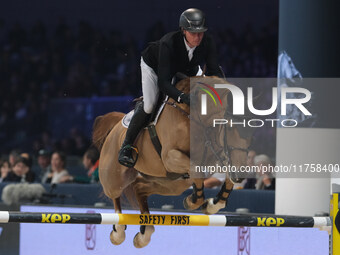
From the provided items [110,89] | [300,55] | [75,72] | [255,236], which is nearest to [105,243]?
[255,236]

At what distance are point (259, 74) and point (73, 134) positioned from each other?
3.17 m

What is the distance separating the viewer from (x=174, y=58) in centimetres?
538

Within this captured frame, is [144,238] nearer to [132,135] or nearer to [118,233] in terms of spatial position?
[118,233]

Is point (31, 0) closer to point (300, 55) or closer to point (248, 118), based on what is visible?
point (300, 55)

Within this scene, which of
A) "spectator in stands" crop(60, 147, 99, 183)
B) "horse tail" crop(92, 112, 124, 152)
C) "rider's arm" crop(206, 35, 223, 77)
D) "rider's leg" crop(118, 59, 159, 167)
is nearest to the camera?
"rider's arm" crop(206, 35, 223, 77)

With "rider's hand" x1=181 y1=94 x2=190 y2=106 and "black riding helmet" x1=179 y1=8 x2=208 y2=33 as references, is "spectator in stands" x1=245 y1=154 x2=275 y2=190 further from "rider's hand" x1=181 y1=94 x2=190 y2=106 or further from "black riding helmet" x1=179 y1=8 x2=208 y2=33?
"black riding helmet" x1=179 y1=8 x2=208 y2=33

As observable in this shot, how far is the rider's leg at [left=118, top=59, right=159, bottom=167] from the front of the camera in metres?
5.55

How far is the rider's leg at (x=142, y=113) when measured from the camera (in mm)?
5547

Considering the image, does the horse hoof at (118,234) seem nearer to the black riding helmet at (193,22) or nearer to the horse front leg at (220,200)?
the horse front leg at (220,200)

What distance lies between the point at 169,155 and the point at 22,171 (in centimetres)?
418

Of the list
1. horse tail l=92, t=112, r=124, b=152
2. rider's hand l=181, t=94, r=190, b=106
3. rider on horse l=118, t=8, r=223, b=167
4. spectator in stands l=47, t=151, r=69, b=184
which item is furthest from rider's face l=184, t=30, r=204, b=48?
spectator in stands l=47, t=151, r=69, b=184

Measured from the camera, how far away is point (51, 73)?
563 inches

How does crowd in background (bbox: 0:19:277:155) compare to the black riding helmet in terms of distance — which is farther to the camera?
crowd in background (bbox: 0:19:277:155)

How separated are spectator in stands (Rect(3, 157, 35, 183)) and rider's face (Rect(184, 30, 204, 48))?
4.20 meters
